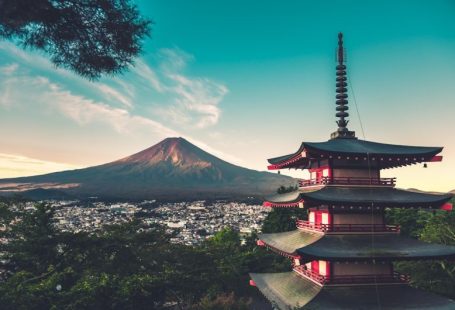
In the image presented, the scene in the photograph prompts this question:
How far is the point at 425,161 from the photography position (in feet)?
58.6

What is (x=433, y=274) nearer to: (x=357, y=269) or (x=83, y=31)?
(x=357, y=269)

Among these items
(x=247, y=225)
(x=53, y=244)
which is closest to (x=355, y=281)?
(x=53, y=244)

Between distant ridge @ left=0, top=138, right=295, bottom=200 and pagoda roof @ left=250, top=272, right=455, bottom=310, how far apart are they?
4400 inches

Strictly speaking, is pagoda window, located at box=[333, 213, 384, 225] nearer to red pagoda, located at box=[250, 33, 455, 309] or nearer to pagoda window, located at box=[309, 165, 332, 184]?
red pagoda, located at box=[250, 33, 455, 309]

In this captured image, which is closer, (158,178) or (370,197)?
(370,197)

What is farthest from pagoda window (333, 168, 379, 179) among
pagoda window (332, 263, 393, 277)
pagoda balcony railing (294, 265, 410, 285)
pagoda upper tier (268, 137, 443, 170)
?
pagoda balcony railing (294, 265, 410, 285)

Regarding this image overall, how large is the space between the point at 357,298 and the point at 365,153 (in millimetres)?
6677

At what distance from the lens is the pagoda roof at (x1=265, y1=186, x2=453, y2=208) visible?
16.1 m

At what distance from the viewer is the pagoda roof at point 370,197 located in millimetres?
16078

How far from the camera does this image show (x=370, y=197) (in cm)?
1675

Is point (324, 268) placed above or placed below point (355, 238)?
below

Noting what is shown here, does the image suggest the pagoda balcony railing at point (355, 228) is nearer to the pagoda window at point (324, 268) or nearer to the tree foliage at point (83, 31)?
the pagoda window at point (324, 268)

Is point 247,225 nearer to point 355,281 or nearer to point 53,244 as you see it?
point 53,244

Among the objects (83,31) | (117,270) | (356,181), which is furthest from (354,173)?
(117,270)
